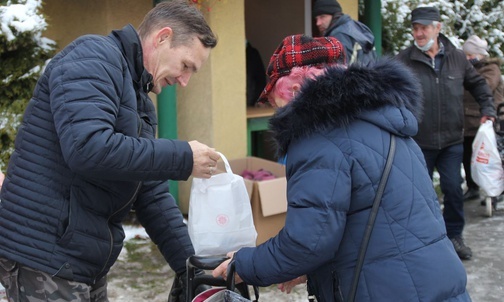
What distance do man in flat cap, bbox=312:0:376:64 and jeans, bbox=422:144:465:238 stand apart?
948mm

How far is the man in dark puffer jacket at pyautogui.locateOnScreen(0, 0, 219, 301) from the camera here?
2.05m

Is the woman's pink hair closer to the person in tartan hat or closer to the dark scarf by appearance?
the person in tartan hat

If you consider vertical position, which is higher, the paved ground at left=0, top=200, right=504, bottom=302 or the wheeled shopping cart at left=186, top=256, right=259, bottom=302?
the wheeled shopping cart at left=186, top=256, right=259, bottom=302

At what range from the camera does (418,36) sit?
530 cm

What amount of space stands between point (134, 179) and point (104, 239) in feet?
1.07

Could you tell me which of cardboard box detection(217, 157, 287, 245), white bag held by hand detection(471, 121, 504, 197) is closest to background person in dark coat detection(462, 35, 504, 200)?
white bag held by hand detection(471, 121, 504, 197)

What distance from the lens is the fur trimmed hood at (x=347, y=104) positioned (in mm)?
2059

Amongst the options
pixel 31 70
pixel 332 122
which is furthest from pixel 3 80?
pixel 332 122

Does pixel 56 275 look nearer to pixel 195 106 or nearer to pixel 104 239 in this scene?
pixel 104 239

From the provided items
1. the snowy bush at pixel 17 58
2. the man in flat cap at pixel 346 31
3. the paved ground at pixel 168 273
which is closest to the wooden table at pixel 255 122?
the man in flat cap at pixel 346 31

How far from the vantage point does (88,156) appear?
2.02 m

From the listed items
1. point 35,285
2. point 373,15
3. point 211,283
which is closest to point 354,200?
point 211,283

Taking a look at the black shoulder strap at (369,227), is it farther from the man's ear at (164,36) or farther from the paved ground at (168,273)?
the paved ground at (168,273)

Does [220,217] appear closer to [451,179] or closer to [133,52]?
[133,52]
